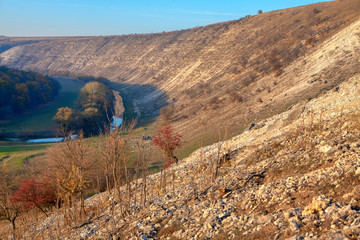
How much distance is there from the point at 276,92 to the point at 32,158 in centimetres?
3355

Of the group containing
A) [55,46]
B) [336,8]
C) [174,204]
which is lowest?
[174,204]

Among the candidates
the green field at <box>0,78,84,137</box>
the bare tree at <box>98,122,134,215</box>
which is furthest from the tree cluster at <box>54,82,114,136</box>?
the bare tree at <box>98,122,134,215</box>

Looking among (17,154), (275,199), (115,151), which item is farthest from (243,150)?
(17,154)

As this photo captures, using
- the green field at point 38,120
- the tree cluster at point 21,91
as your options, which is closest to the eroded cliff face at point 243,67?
the green field at point 38,120

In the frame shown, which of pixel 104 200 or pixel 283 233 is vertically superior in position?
pixel 283 233

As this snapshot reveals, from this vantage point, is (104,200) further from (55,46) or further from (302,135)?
(55,46)

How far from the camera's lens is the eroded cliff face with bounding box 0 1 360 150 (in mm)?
28281

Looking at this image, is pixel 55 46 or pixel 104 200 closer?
pixel 104 200

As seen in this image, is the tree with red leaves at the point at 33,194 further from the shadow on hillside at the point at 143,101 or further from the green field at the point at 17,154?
the shadow on hillside at the point at 143,101

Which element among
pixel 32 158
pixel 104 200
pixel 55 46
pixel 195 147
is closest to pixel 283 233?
pixel 104 200

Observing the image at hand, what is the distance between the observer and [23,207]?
18.6 metres

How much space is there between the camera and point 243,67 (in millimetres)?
49094

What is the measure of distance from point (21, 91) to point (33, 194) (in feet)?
173

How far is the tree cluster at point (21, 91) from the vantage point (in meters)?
57.8
